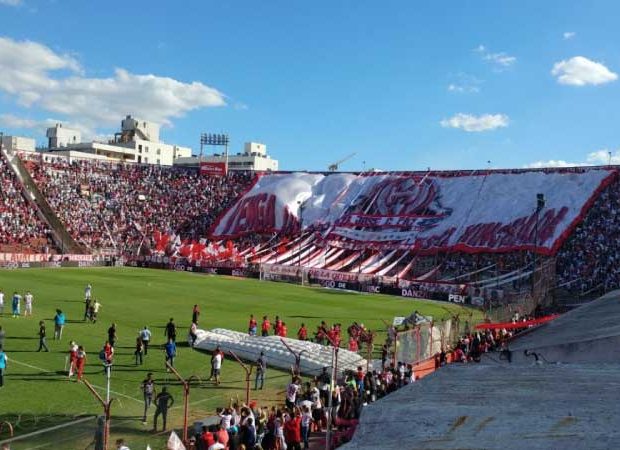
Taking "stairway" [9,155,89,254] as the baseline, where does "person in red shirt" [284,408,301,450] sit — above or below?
below

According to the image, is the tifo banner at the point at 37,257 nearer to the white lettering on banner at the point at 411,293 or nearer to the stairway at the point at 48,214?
the stairway at the point at 48,214

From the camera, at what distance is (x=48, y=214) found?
6738 centimetres

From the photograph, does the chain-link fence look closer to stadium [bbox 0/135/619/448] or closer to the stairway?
stadium [bbox 0/135/619/448]

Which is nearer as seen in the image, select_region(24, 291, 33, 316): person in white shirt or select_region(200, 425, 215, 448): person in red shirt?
select_region(200, 425, 215, 448): person in red shirt

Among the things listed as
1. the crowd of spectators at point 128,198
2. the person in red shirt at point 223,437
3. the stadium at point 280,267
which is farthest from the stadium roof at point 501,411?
the crowd of spectators at point 128,198

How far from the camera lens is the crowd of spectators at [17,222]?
60.4 metres

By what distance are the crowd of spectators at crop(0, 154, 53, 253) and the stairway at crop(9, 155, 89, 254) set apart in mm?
805

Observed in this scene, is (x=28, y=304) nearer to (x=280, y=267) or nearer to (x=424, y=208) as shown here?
(x=280, y=267)

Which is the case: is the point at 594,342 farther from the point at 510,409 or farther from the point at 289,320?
the point at 289,320

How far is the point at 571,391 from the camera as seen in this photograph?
8398 millimetres

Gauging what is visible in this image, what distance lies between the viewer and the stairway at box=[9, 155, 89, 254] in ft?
213

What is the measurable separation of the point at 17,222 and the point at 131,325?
39.0 metres

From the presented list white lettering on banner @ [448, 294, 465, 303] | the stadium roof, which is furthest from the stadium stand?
the stadium roof

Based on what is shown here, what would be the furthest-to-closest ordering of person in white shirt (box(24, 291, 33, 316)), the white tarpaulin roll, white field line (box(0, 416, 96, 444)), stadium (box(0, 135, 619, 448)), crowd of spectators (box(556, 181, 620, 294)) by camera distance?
crowd of spectators (box(556, 181, 620, 294)) < person in white shirt (box(24, 291, 33, 316)) < the white tarpaulin roll < stadium (box(0, 135, 619, 448)) < white field line (box(0, 416, 96, 444))
